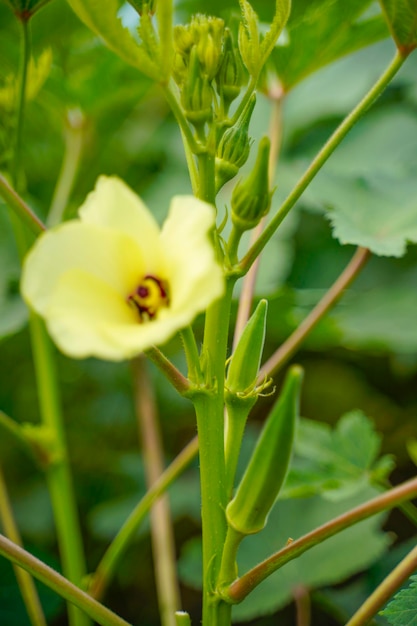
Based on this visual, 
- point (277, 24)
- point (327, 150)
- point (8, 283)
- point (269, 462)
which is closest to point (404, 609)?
point (269, 462)

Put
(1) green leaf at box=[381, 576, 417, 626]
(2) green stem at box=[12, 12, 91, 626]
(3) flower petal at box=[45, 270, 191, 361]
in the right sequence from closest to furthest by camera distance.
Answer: (3) flower petal at box=[45, 270, 191, 361] → (1) green leaf at box=[381, 576, 417, 626] → (2) green stem at box=[12, 12, 91, 626]

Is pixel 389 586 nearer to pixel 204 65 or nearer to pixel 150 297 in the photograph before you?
pixel 150 297

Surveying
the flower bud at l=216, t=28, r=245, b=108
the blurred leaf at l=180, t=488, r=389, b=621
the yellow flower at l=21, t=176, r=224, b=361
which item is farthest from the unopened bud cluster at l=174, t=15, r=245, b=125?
the blurred leaf at l=180, t=488, r=389, b=621

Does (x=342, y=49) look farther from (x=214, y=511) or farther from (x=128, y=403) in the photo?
(x=128, y=403)

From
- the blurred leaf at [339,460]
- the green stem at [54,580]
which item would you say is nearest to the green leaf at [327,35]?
the blurred leaf at [339,460]

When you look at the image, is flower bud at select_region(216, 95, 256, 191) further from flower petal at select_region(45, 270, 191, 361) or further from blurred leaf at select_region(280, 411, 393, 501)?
blurred leaf at select_region(280, 411, 393, 501)
